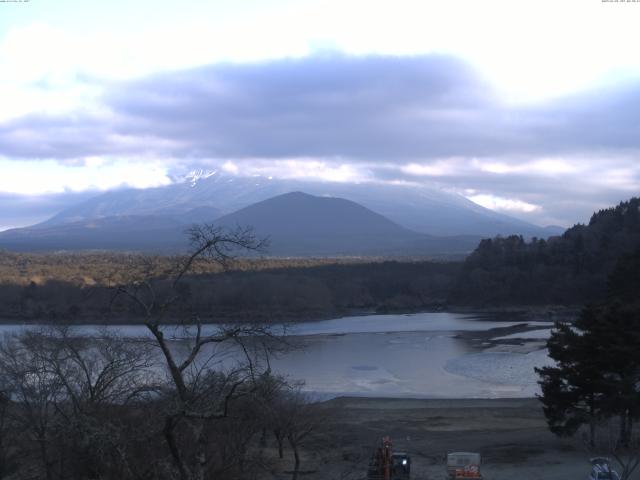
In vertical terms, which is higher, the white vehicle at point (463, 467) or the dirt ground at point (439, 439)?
the white vehicle at point (463, 467)

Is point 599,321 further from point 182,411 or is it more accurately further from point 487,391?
point 182,411

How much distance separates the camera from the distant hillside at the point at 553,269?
5394 centimetres

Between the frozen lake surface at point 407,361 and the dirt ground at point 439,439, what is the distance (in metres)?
1.92

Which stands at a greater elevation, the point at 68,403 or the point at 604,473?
the point at 68,403

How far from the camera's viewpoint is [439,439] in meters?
A: 16.8

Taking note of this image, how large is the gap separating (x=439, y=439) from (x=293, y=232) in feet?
481

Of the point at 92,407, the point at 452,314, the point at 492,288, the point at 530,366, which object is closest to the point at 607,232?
the point at 492,288

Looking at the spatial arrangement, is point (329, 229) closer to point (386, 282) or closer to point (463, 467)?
point (386, 282)

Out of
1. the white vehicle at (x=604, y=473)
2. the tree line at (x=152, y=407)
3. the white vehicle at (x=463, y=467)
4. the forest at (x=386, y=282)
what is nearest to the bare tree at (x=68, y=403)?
the tree line at (x=152, y=407)

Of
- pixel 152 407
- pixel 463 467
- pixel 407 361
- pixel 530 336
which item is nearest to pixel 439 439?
pixel 463 467

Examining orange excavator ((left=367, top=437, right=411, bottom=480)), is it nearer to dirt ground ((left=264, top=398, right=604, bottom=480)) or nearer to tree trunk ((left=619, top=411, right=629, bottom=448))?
dirt ground ((left=264, top=398, right=604, bottom=480))

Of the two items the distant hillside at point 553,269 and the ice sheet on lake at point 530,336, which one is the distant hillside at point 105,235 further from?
the ice sheet on lake at point 530,336

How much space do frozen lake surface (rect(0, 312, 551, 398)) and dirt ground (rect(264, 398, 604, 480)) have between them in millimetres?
1918

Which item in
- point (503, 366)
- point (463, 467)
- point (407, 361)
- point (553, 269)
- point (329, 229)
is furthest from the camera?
point (329, 229)
